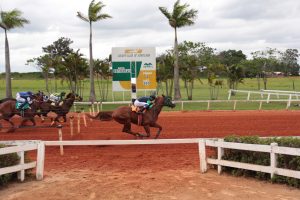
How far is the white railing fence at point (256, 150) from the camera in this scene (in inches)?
364

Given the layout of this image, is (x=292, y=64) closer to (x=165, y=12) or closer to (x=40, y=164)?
(x=165, y=12)

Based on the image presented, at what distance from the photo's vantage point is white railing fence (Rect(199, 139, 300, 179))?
9.24 metres

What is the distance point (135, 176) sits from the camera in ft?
34.7

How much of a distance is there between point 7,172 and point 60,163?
2663mm

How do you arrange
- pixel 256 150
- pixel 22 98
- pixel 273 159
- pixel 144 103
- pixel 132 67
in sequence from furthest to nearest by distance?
1. pixel 132 67
2. pixel 22 98
3. pixel 144 103
4. pixel 256 150
5. pixel 273 159

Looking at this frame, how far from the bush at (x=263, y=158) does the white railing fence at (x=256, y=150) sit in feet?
0.52

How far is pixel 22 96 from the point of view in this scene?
1902 cm

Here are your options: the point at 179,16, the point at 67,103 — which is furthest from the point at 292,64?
the point at 67,103

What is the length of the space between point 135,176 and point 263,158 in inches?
108

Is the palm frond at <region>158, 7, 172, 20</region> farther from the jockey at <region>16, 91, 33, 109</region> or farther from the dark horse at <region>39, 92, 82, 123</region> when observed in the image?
the jockey at <region>16, 91, 33, 109</region>

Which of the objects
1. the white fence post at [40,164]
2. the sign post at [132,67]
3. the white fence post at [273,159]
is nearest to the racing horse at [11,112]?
the white fence post at [40,164]

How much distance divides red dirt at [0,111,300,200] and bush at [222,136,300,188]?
0.19m

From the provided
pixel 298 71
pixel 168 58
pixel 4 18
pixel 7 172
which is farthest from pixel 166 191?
pixel 298 71

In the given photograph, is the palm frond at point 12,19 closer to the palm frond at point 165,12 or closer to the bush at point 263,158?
the palm frond at point 165,12
